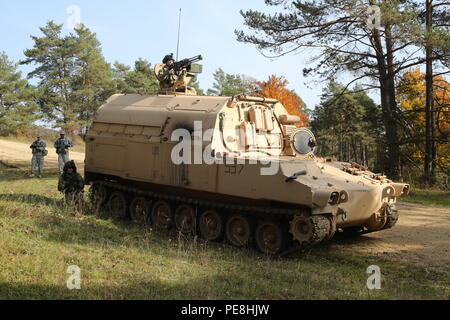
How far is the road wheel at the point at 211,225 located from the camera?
9.32 metres

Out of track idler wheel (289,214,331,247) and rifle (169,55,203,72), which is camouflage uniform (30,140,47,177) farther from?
track idler wheel (289,214,331,247)

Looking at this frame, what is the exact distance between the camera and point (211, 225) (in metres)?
9.58

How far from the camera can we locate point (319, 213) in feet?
25.8

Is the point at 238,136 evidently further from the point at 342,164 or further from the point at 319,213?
the point at 319,213

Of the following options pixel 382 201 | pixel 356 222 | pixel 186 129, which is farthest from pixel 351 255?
pixel 186 129

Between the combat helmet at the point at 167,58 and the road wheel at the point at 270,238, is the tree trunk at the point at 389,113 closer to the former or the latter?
the combat helmet at the point at 167,58

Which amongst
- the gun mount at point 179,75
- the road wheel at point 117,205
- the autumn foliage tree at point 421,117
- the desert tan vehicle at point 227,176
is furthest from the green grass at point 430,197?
the road wheel at point 117,205

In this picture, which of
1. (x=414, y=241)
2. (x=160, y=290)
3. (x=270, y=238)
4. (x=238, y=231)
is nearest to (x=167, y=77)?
(x=238, y=231)

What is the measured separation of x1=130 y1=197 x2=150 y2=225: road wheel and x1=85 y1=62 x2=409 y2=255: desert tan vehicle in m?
0.02

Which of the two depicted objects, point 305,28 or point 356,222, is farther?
point 305,28

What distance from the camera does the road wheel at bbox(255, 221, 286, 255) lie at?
8.36 m

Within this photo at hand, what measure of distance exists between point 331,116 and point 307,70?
18565 millimetres

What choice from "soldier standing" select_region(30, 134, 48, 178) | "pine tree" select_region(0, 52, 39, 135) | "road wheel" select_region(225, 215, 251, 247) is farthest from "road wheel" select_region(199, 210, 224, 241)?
"pine tree" select_region(0, 52, 39, 135)
